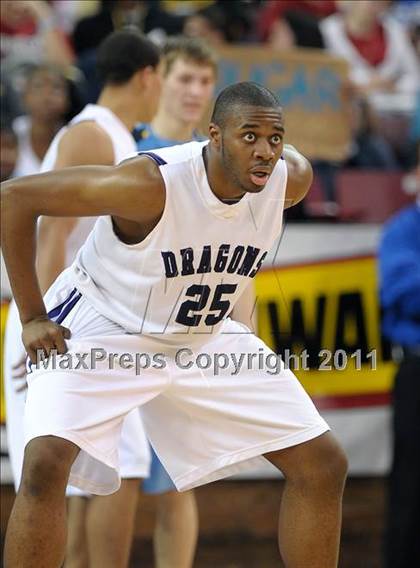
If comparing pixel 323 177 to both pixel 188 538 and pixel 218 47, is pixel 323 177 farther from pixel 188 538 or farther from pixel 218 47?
pixel 188 538

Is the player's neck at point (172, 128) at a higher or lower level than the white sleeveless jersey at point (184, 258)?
higher

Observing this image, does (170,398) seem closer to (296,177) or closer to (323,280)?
(296,177)

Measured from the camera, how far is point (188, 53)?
5668 mm

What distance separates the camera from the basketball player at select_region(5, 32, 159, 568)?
493cm

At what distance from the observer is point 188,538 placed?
538 cm

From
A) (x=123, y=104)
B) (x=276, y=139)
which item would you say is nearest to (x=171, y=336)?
(x=276, y=139)

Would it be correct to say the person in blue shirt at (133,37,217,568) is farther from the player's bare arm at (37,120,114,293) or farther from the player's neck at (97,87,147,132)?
the player's bare arm at (37,120,114,293)

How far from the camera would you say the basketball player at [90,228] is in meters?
4.93

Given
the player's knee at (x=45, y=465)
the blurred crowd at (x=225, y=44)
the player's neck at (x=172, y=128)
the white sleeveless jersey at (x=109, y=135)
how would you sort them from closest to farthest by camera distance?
the player's knee at (x=45, y=465)
the white sleeveless jersey at (x=109, y=135)
the player's neck at (x=172, y=128)
the blurred crowd at (x=225, y=44)

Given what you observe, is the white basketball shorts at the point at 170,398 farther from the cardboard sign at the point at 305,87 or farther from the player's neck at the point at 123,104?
the cardboard sign at the point at 305,87

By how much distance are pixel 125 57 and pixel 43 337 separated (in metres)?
1.63

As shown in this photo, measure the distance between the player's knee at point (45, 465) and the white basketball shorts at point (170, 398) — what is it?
0.22 ft

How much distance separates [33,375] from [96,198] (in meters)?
0.67

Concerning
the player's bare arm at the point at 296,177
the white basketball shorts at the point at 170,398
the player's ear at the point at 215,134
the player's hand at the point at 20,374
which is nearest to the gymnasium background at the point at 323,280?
the player's hand at the point at 20,374
